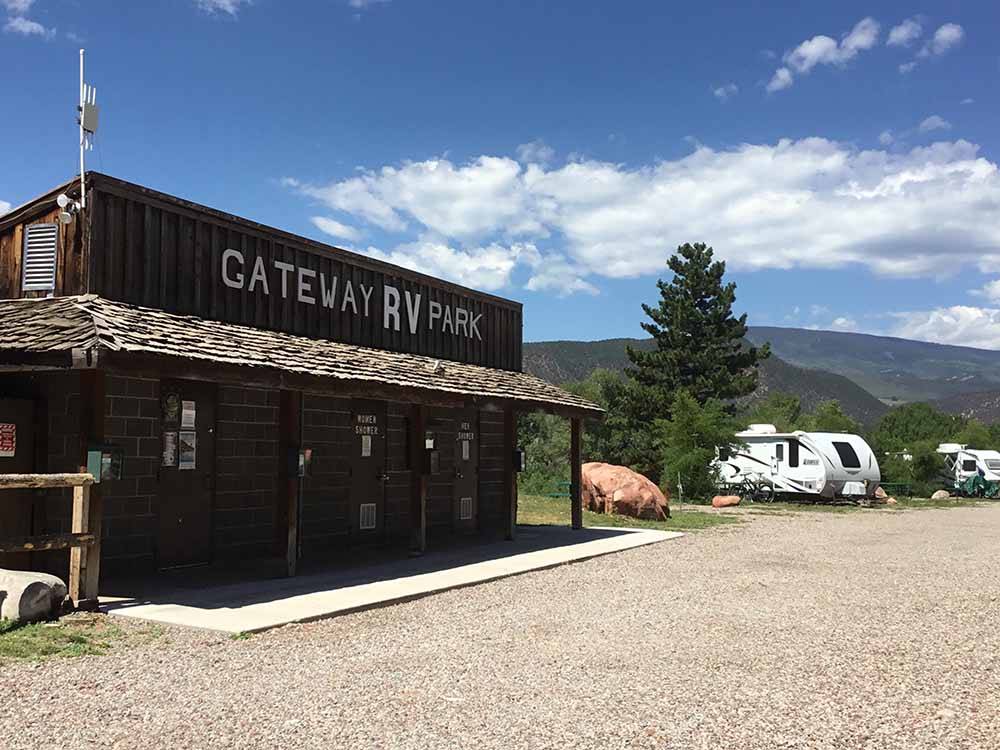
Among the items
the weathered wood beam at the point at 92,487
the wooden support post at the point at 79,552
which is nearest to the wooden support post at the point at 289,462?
the weathered wood beam at the point at 92,487

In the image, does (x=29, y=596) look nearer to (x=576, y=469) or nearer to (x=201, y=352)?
(x=201, y=352)

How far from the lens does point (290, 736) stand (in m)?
5.15

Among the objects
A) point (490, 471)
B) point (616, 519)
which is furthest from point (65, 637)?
point (616, 519)

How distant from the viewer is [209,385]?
1176 centimetres

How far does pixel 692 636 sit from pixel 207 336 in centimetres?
622

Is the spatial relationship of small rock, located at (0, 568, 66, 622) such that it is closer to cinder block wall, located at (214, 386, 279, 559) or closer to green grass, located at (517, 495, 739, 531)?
cinder block wall, located at (214, 386, 279, 559)

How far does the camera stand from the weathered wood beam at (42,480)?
8.19 m

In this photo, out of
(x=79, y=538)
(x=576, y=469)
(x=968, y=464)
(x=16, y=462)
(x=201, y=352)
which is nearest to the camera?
(x=79, y=538)

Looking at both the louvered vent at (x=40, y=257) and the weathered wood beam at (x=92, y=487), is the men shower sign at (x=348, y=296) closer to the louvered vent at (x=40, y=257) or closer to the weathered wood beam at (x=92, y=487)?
the louvered vent at (x=40, y=257)

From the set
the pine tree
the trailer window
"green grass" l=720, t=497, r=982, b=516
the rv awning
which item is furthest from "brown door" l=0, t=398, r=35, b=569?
the pine tree

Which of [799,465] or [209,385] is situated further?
[799,465]

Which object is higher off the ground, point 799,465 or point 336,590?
point 799,465

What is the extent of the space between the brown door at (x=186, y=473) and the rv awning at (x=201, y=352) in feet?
3.20

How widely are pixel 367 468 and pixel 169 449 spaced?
4073 mm
